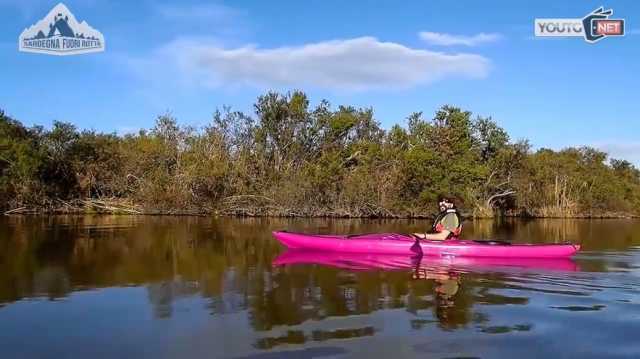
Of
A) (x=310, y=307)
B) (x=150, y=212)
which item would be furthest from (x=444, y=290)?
(x=150, y=212)

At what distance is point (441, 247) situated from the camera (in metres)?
14.3

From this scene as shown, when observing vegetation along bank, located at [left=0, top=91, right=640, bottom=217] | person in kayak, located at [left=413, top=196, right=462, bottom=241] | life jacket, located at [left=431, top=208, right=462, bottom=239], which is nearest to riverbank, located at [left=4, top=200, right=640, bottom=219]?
vegetation along bank, located at [left=0, top=91, right=640, bottom=217]

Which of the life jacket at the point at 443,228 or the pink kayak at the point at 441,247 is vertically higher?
the life jacket at the point at 443,228

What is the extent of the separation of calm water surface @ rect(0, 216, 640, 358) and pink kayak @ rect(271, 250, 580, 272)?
7cm

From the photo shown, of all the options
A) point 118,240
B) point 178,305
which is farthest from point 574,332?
point 118,240

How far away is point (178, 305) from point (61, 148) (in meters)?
34.0

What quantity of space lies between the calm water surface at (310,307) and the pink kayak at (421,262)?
2.8 inches

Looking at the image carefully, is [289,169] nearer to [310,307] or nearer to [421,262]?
[421,262]

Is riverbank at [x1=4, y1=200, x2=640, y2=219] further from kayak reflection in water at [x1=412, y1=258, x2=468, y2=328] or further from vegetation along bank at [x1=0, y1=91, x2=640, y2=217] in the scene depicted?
kayak reflection in water at [x1=412, y1=258, x2=468, y2=328]

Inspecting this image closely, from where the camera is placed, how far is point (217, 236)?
2153cm

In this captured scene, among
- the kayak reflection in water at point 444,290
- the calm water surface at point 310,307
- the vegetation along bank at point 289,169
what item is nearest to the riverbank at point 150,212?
the vegetation along bank at point 289,169

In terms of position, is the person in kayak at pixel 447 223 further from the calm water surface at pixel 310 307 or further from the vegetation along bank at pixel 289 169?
the vegetation along bank at pixel 289 169

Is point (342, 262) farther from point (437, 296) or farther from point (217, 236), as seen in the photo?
point (217, 236)

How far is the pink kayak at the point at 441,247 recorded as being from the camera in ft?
46.4
